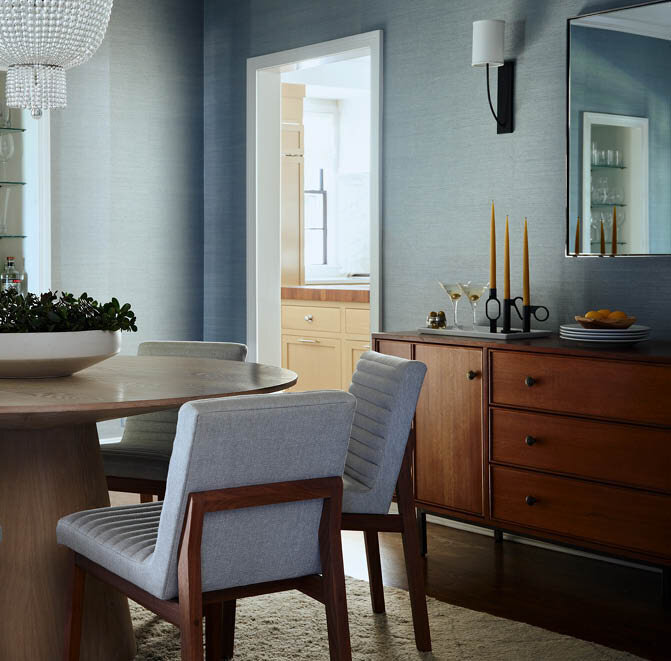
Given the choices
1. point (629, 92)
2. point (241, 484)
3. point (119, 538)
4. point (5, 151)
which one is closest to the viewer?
point (241, 484)

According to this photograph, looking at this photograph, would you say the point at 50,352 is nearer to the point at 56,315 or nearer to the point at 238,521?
the point at 56,315

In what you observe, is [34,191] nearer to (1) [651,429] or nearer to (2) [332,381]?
(2) [332,381]

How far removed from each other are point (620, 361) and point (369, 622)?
3.41 feet

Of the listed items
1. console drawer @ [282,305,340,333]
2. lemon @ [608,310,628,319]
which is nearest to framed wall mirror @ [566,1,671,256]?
lemon @ [608,310,628,319]

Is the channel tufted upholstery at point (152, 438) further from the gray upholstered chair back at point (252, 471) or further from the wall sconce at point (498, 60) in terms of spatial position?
the wall sconce at point (498, 60)

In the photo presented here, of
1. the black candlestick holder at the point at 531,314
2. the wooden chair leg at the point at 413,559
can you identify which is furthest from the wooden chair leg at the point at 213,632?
the black candlestick holder at the point at 531,314

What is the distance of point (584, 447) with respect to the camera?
302 cm

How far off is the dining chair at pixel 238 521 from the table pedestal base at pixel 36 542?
28 cm

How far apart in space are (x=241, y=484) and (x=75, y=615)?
0.64 m

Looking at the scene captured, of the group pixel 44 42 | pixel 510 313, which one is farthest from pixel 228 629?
pixel 44 42

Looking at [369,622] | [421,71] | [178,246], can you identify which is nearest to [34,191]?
[178,246]

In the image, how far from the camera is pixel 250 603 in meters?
2.96

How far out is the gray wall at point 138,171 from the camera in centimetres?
482

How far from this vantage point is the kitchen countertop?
509 cm
